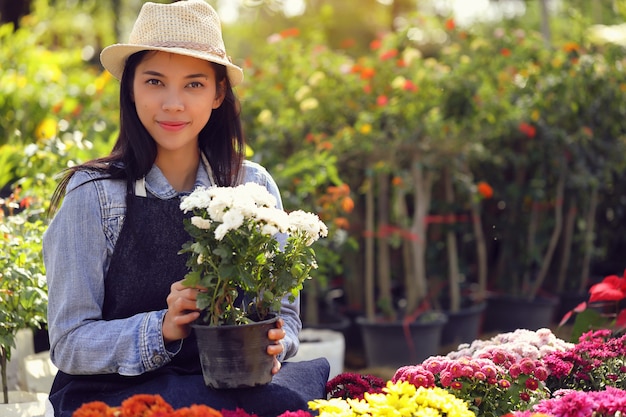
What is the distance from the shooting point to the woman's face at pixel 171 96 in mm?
2396

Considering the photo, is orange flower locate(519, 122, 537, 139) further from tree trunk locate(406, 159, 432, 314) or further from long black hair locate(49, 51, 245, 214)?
long black hair locate(49, 51, 245, 214)

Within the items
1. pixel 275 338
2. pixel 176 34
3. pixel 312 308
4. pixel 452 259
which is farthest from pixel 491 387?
pixel 452 259

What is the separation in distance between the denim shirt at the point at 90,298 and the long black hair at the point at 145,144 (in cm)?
6

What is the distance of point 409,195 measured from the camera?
6234mm

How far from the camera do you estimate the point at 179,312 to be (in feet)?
6.88

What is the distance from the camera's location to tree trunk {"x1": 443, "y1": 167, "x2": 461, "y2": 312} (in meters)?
5.79

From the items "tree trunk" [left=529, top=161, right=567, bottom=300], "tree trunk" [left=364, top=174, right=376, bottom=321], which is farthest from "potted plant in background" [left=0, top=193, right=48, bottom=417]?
"tree trunk" [left=529, top=161, right=567, bottom=300]

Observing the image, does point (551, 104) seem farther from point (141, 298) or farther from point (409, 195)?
point (141, 298)

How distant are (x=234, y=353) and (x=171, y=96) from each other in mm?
784

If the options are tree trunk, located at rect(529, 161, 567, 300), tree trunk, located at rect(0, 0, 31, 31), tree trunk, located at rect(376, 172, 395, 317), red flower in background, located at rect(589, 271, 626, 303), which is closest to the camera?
red flower in background, located at rect(589, 271, 626, 303)

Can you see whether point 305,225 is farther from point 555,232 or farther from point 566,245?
point 566,245

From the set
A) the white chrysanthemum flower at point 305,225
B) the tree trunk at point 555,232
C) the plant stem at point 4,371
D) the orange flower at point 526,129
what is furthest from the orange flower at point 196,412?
the tree trunk at point 555,232

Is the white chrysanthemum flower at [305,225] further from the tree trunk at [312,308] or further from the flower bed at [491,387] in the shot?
the tree trunk at [312,308]

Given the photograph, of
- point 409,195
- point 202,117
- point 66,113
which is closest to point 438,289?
point 409,195
